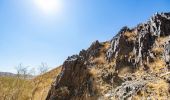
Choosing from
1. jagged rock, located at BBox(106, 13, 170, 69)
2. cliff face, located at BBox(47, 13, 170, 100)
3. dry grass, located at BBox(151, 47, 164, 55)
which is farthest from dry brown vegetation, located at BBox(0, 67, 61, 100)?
dry grass, located at BBox(151, 47, 164, 55)

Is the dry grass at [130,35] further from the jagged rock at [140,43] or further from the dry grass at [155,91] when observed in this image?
the dry grass at [155,91]

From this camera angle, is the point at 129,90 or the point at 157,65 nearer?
the point at 129,90

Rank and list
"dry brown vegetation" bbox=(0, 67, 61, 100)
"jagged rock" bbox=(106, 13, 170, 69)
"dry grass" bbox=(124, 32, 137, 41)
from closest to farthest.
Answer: "jagged rock" bbox=(106, 13, 170, 69)
"dry grass" bbox=(124, 32, 137, 41)
"dry brown vegetation" bbox=(0, 67, 61, 100)

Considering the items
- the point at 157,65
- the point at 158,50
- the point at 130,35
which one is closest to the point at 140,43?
the point at 158,50

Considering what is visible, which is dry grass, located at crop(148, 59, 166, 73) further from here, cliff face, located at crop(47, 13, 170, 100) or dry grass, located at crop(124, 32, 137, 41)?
dry grass, located at crop(124, 32, 137, 41)

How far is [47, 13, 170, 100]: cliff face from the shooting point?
39.8m

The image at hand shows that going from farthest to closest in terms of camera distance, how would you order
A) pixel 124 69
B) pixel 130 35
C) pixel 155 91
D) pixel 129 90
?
pixel 130 35 → pixel 124 69 → pixel 129 90 → pixel 155 91

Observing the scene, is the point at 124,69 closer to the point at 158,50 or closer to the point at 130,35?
the point at 158,50

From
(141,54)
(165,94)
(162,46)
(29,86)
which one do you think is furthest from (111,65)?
(29,86)

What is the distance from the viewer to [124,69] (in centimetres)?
5081

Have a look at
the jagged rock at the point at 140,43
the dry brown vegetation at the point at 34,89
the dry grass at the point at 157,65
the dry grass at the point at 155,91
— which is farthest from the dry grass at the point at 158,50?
the dry brown vegetation at the point at 34,89

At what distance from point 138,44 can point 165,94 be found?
814 inches

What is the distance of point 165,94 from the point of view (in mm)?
35312

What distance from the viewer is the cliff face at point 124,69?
39781 millimetres
